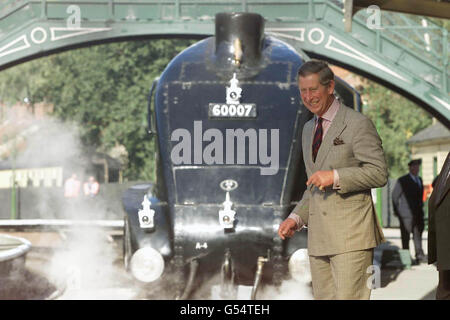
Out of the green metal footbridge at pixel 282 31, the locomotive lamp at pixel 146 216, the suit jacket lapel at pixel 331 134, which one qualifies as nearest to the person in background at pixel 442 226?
the suit jacket lapel at pixel 331 134

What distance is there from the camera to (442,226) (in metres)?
3.91

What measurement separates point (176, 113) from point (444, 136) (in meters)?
32.1

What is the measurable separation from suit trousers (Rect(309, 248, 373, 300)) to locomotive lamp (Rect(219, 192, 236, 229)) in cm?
440

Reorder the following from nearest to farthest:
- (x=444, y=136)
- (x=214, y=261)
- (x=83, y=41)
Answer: (x=214, y=261) → (x=83, y=41) → (x=444, y=136)

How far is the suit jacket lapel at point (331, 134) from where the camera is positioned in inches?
179

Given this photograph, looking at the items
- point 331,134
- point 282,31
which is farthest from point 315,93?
point 282,31

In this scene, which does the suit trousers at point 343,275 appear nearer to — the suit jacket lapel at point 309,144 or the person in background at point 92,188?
the suit jacket lapel at point 309,144

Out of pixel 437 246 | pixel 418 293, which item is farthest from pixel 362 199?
pixel 418 293

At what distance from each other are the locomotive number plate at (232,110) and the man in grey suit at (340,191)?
5.01m

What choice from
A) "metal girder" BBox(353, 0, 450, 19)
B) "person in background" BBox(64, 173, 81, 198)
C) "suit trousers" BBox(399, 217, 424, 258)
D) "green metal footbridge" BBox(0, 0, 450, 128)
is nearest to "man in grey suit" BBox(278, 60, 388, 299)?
"metal girder" BBox(353, 0, 450, 19)

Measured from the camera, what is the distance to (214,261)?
29.8 feet

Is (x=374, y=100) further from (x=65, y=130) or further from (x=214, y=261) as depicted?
(x=214, y=261)

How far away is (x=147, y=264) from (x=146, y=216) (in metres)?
0.64

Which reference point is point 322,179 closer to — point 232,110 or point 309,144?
point 309,144
